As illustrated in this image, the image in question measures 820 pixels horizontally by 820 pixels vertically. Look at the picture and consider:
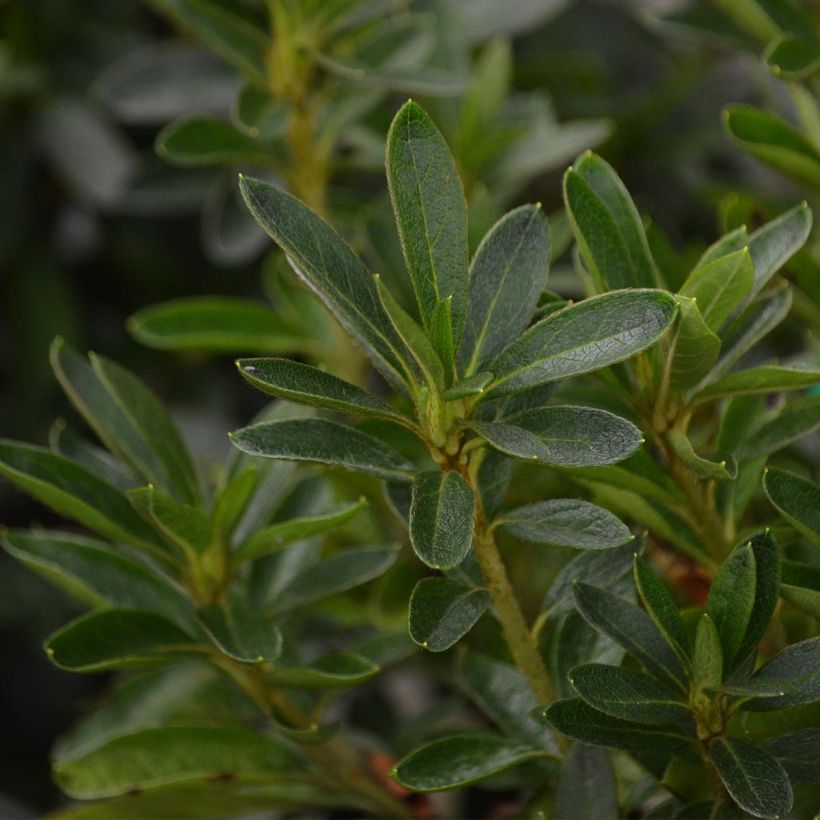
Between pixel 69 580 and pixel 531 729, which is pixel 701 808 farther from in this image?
pixel 69 580

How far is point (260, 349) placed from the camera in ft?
3.56

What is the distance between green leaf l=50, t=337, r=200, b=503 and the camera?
76 centimetres

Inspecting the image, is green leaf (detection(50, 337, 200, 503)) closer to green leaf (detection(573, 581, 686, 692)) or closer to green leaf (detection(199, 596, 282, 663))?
green leaf (detection(199, 596, 282, 663))

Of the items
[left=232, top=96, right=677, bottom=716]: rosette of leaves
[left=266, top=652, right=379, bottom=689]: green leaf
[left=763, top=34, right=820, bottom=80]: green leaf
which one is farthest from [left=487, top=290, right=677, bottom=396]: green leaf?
[left=763, top=34, right=820, bottom=80]: green leaf

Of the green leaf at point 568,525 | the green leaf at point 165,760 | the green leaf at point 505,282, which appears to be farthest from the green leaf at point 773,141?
the green leaf at point 165,760

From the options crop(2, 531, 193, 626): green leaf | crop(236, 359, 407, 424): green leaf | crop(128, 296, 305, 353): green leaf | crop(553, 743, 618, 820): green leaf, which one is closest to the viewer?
crop(236, 359, 407, 424): green leaf

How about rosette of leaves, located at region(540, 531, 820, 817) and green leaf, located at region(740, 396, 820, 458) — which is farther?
green leaf, located at region(740, 396, 820, 458)

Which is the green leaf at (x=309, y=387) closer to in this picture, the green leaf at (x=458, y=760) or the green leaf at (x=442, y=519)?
the green leaf at (x=442, y=519)

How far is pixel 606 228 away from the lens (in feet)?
2.18

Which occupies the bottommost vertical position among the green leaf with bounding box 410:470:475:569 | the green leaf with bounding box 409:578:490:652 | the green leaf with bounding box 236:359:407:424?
the green leaf with bounding box 409:578:490:652

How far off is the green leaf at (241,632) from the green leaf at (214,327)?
31 cm

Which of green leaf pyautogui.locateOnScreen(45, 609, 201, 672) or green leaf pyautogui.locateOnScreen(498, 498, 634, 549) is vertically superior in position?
green leaf pyautogui.locateOnScreen(498, 498, 634, 549)

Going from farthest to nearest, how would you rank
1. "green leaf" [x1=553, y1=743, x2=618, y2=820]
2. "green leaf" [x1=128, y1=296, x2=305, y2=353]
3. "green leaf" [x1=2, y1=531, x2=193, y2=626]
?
"green leaf" [x1=128, y1=296, x2=305, y2=353] < "green leaf" [x1=2, y1=531, x2=193, y2=626] < "green leaf" [x1=553, y1=743, x2=618, y2=820]

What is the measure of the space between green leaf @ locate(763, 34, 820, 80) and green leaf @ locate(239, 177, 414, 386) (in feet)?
1.22
